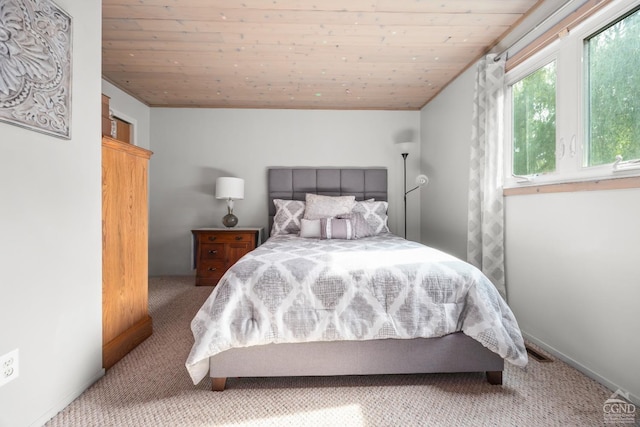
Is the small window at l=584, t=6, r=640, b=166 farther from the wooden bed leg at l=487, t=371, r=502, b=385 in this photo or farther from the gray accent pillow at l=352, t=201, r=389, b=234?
the gray accent pillow at l=352, t=201, r=389, b=234

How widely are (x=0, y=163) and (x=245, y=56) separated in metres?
2.07

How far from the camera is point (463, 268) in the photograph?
1.69 m

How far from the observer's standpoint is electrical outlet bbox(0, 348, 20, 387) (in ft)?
3.76

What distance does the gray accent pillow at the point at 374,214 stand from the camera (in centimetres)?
336

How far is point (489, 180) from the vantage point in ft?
8.03

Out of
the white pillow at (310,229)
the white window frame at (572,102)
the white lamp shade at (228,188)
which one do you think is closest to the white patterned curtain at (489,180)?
the white window frame at (572,102)

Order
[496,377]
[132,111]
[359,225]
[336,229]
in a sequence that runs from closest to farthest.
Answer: [496,377] → [336,229] → [359,225] → [132,111]

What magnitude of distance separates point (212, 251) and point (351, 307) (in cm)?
241

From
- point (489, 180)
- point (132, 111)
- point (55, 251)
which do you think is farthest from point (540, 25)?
point (132, 111)

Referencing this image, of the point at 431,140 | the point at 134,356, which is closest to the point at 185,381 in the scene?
the point at 134,356

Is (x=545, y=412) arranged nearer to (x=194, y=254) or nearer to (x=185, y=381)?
(x=185, y=381)

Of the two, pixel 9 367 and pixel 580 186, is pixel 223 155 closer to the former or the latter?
pixel 9 367

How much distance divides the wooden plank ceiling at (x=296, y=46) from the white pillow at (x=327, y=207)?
4.15 feet

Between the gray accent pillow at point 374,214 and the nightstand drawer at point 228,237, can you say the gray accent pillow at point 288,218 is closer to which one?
the nightstand drawer at point 228,237
